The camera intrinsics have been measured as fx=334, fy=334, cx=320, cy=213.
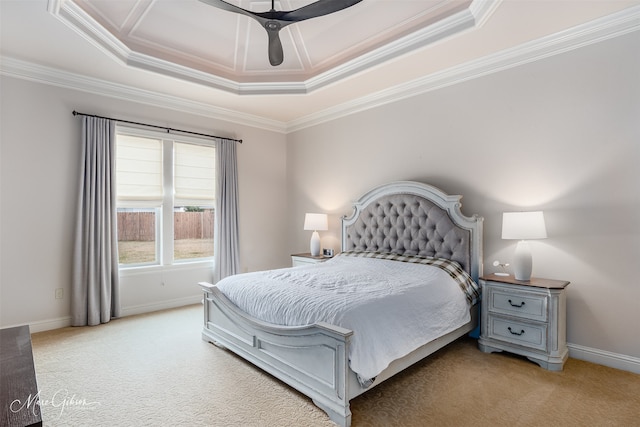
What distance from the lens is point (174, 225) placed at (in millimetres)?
4688

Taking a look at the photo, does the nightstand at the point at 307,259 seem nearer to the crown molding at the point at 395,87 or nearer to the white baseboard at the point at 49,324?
the crown molding at the point at 395,87

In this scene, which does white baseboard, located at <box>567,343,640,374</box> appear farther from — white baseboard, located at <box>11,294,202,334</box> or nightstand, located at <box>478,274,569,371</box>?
white baseboard, located at <box>11,294,202,334</box>

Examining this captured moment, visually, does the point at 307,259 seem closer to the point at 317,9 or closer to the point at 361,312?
the point at 361,312

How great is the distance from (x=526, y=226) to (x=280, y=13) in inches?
103

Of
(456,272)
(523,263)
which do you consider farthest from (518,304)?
(456,272)

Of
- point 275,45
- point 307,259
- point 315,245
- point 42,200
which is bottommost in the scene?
point 307,259

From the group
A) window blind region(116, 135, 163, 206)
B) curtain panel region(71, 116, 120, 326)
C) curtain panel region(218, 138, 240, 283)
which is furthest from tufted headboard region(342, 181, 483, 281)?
curtain panel region(71, 116, 120, 326)

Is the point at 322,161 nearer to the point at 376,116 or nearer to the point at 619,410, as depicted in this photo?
the point at 376,116

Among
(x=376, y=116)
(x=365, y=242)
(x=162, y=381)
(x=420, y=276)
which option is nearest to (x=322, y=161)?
(x=376, y=116)

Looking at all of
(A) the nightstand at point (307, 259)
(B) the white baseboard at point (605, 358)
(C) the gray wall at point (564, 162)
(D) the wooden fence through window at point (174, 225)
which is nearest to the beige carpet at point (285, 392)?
(B) the white baseboard at point (605, 358)

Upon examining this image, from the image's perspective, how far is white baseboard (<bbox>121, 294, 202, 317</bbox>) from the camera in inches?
166

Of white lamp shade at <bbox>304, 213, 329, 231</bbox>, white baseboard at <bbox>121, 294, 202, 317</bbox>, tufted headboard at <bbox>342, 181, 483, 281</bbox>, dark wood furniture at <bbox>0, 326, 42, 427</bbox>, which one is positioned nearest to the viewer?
dark wood furniture at <bbox>0, 326, 42, 427</bbox>

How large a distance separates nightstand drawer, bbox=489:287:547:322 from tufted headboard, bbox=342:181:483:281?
0.41 meters

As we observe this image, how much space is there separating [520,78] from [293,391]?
3481mm
